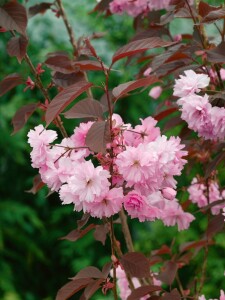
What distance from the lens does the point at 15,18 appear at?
4.75 feet

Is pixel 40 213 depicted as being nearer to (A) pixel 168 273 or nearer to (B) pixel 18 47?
(A) pixel 168 273

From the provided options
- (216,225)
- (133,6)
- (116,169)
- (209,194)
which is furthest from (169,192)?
(133,6)

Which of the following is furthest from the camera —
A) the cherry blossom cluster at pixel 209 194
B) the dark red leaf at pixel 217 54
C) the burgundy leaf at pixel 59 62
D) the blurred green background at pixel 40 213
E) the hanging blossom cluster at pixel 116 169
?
the blurred green background at pixel 40 213

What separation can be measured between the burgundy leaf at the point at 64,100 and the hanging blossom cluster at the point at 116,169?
0.28 feet

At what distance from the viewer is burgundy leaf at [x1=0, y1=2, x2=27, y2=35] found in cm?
144

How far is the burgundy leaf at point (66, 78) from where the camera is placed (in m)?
1.52

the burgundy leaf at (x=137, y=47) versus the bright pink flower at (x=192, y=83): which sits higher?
the burgundy leaf at (x=137, y=47)

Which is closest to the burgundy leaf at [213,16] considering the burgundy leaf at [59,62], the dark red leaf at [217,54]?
the dark red leaf at [217,54]

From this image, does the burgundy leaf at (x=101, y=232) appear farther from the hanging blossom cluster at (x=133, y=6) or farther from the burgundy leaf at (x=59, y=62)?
the hanging blossom cluster at (x=133, y=6)

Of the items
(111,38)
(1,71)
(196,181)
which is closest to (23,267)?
(1,71)

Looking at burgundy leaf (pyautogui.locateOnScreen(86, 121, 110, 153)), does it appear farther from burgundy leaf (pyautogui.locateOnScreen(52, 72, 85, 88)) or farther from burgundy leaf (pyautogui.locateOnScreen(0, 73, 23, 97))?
burgundy leaf (pyautogui.locateOnScreen(0, 73, 23, 97))

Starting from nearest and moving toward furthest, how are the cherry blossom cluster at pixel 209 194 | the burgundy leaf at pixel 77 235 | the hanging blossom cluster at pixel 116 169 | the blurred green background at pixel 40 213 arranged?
1. the hanging blossom cluster at pixel 116 169
2. the burgundy leaf at pixel 77 235
3. the cherry blossom cluster at pixel 209 194
4. the blurred green background at pixel 40 213

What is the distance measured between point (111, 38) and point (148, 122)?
391 centimetres

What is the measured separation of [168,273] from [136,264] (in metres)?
0.38
